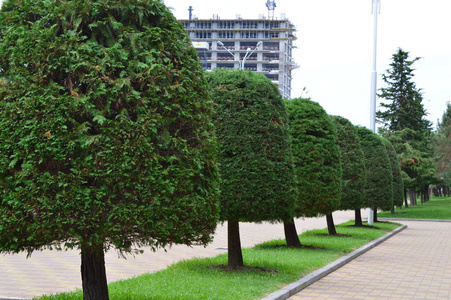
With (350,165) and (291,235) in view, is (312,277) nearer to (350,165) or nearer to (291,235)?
(291,235)

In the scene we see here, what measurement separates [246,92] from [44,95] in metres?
5.72

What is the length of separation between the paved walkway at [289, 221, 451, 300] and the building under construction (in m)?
120

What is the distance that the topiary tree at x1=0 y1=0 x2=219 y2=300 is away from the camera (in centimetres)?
578

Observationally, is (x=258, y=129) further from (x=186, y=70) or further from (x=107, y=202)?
(x=107, y=202)

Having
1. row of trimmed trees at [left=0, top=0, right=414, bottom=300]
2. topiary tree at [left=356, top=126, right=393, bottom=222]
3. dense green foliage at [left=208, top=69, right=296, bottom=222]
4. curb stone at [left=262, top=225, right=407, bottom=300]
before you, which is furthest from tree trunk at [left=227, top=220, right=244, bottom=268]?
topiary tree at [left=356, top=126, right=393, bottom=222]

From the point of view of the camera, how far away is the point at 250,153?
10.8 metres

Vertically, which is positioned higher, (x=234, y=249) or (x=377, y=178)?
(x=377, y=178)

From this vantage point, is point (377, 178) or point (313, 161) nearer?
point (313, 161)

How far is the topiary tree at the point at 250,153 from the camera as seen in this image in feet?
35.1

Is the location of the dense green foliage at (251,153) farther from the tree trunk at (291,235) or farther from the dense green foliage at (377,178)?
the dense green foliage at (377,178)

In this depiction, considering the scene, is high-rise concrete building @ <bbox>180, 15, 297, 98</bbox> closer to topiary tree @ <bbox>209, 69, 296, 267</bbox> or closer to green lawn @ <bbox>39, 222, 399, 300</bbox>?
green lawn @ <bbox>39, 222, 399, 300</bbox>

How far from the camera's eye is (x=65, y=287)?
979 centimetres

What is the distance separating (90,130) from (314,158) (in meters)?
10.7

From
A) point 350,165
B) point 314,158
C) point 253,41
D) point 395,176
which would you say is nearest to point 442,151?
point 395,176
